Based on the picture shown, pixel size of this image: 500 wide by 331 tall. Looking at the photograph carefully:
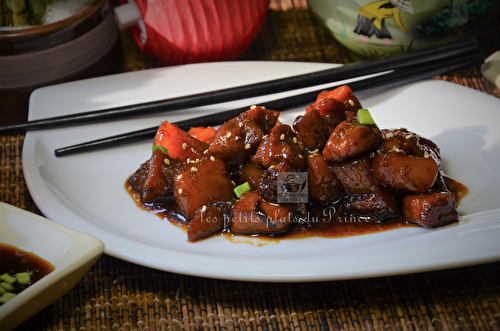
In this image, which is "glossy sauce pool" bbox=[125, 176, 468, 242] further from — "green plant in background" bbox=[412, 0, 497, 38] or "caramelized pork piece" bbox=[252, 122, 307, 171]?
"green plant in background" bbox=[412, 0, 497, 38]

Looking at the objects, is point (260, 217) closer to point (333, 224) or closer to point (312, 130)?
point (333, 224)

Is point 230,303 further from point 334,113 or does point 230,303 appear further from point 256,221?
point 334,113

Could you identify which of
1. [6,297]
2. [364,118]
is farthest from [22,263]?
[364,118]

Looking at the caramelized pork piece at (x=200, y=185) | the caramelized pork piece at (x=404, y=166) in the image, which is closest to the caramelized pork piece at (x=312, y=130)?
the caramelized pork piece at (x=404, y=166)

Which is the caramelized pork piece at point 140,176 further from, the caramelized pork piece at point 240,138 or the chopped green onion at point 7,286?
the chopped green onion at point 7,286

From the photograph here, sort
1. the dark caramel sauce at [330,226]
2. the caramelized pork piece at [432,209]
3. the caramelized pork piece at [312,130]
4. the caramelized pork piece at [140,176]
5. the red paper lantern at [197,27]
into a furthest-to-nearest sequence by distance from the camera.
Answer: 1. the red paper lantern at [197,27]
2. the caramelized pork piece at [140,176]
3. the caramelized pork piece at [312,130]
4. the dark caramel sauce at [330,226]
5. the caramelized pork piece at [432,209]

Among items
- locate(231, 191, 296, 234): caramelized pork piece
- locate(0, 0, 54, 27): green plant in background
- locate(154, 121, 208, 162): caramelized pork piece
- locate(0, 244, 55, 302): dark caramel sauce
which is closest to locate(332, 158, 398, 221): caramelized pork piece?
locate(231, 191, 296, 234): caramelized pork piece
